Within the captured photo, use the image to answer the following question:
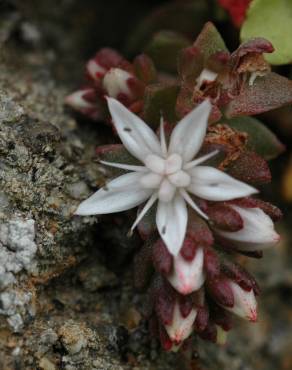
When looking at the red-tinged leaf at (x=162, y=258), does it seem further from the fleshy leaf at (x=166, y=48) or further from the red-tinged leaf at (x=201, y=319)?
the fleshy leaf at (x=166, y=48)

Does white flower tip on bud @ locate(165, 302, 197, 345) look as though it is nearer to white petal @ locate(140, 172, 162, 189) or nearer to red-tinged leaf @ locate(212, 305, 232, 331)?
red-tinged leaf @ locate(212, 305, 232, 331)

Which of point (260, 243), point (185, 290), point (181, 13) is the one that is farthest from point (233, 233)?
point (181, 13)

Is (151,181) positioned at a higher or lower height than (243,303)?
higher

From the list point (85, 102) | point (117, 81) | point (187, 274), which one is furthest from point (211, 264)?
point (85, 102)

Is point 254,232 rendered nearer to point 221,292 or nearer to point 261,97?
point 221,292

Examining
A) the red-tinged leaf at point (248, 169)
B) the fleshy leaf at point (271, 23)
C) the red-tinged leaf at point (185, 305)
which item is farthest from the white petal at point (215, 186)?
the fleshy leaf at point (271, 23)
